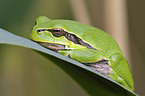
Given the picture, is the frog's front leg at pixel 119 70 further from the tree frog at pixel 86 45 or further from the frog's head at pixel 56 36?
the frog's head at pixel 56 36

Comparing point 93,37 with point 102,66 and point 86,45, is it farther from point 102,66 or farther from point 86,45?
point 102,66

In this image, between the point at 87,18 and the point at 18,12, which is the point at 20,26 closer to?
the point at 18,12

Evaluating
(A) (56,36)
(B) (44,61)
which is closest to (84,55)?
(A) (56,36)

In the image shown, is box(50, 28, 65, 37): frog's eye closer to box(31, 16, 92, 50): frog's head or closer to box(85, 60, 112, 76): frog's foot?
box(31, 16, 92, 50): frog's head

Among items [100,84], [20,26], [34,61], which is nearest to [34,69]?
[34,61]

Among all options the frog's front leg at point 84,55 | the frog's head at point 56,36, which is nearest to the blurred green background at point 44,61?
the frog's head at point 56,36

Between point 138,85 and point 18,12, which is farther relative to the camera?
point 138,85

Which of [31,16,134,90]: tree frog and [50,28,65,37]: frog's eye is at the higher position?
→ [50,28,65,37]: frog's eye

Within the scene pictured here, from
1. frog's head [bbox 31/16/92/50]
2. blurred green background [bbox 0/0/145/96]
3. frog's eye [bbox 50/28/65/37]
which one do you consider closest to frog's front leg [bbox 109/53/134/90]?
frog's head [bbox 31/16/92/50]

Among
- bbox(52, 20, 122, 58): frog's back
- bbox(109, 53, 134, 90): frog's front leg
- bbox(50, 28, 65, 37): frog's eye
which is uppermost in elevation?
bbox(50, 28, 65, 37): frog's eye
